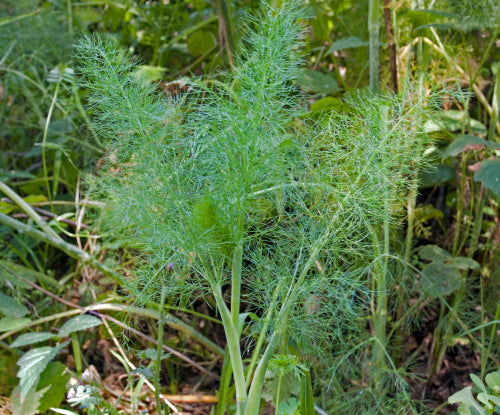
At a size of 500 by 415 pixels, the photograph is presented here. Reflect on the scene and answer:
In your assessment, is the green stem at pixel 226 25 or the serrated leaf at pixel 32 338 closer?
the serrated leaf at pixel 32 338

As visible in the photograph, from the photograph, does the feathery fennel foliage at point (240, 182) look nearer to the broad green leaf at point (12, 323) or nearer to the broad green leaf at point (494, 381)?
the broad green leaf at point (494, 381)

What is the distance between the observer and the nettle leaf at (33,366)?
3.06ft

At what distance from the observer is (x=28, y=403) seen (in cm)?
98

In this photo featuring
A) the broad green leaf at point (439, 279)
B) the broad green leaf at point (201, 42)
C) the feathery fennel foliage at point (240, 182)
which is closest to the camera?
the feathery fennel foliage at point (240, 182)

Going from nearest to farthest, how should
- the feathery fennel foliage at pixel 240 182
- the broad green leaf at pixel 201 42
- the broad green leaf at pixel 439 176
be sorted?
the feathery fennel foliage at pixel 240 182
the broad green leaf at pixel 439 176
the broad green leaf at pixel 201 42

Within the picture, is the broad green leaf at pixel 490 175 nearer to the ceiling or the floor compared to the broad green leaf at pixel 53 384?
nearer to the ceiling

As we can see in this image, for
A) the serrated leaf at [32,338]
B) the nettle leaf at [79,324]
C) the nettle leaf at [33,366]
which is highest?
the nettle leaf at [79,324]

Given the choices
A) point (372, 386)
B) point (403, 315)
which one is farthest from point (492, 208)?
point (372, 386)

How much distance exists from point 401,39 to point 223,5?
0.37 meters

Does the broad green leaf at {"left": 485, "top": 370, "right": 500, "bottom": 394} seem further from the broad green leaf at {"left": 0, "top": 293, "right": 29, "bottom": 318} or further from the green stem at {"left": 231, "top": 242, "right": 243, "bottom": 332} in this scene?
the broad green leaf at {"left": 0, "top": 293, "right": 29, "bottom": 318}

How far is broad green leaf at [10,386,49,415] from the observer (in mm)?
969

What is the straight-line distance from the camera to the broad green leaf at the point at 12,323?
992 millimetres

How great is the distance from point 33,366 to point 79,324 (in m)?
0.09

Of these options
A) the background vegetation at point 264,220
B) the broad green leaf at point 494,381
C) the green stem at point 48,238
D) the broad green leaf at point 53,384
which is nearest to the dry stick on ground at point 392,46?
the background vegetation at point 264,220
